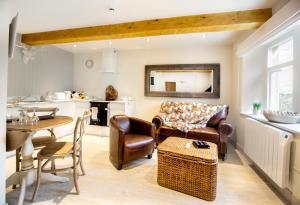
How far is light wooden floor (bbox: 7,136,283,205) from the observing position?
1905mm

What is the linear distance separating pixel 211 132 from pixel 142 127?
122cm

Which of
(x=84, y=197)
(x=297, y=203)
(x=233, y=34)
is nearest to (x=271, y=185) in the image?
(x=297, y=203)

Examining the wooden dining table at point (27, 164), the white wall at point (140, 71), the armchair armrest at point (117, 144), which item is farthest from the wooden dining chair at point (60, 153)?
the white wall at point (140, 71)

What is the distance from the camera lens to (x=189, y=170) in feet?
6.66

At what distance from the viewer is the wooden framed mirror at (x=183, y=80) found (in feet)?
13.9

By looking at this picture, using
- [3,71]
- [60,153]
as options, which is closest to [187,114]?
[60,153]

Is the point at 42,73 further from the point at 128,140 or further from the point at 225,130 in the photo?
the point at 225,130

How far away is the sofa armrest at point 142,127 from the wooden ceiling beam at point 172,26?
155cm

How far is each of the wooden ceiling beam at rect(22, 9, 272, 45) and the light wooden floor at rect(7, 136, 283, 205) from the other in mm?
2175

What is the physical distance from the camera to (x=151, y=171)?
262cm

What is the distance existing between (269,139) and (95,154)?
2721 millimetres

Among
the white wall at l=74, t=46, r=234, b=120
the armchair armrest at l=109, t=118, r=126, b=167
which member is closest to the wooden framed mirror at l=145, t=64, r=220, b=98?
the white wall at l=74, t=46, r=234, b=120

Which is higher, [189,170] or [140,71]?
[140,71]

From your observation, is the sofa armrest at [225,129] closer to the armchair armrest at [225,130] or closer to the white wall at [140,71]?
the armchair armrest at [225,130]
